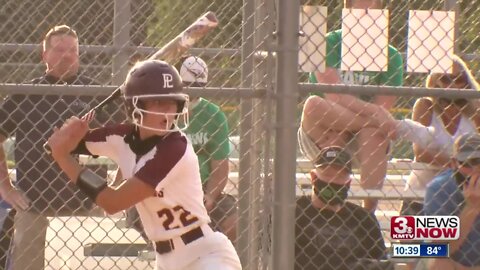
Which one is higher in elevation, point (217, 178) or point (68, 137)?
point (68, 137)

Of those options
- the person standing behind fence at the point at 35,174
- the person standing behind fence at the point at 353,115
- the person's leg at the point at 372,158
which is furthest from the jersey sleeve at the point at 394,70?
the person standing behind fence at the point at 35,174

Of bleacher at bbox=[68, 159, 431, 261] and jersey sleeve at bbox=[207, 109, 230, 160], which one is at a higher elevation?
jersey sleeve at bbox=[207, 109, 230, 160]

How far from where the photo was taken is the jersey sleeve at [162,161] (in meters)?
4.62

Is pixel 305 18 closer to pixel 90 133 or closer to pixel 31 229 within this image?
pixel 90 133

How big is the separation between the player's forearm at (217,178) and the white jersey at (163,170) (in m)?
1.22

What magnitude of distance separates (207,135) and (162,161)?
1623mm

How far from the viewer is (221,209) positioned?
6129 millimetres

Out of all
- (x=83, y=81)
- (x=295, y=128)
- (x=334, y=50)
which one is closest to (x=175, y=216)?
(x=295, y=128)

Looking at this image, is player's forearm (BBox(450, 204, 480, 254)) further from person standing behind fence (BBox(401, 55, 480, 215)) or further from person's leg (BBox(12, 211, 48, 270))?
person's leg (BBox(12, 211, 48, 270))

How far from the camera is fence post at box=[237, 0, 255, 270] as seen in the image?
5453 mm

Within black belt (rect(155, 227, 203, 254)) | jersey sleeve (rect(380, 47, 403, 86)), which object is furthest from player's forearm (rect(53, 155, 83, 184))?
jersey sleeve (rect(380, 47, 403, 86))

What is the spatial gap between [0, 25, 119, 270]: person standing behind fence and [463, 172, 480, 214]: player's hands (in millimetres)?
2023

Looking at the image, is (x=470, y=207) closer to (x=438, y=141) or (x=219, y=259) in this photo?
(x=438, y=141)

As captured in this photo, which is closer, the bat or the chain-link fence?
the bat
